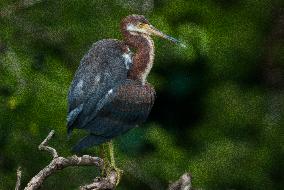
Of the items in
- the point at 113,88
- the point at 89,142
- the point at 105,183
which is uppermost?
the point at 113,88

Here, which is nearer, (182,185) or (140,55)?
Result: (140,55)

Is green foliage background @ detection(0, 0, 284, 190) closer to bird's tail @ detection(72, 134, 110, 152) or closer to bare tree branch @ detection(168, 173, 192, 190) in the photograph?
bare tree branch @ detection(168, 173, 192, 190)

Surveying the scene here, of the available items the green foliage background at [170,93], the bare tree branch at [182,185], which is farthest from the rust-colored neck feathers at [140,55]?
the green foliage background at [170,93]

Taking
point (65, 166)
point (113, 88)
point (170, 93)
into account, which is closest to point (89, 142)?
point (65, 166)

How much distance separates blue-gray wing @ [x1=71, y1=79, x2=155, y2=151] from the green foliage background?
1596mm

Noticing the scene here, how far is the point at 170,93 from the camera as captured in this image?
7.10 metres

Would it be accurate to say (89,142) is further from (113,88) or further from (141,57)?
(141,57)

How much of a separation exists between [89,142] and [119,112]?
21cm

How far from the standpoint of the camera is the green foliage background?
6648 mm

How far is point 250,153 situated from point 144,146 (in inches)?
24.3

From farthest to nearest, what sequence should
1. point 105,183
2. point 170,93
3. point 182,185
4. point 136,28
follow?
point 170,93, point 182,185, point 136,28, point 105,183

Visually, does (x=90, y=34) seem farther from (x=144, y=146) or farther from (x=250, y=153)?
(x=250, y=153)

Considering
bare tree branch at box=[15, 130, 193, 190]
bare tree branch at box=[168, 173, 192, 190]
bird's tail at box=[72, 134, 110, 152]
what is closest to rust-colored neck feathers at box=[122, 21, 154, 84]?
bird's tail at box=[72, 134, 110, 152]

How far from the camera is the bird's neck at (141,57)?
4855 millimetres
